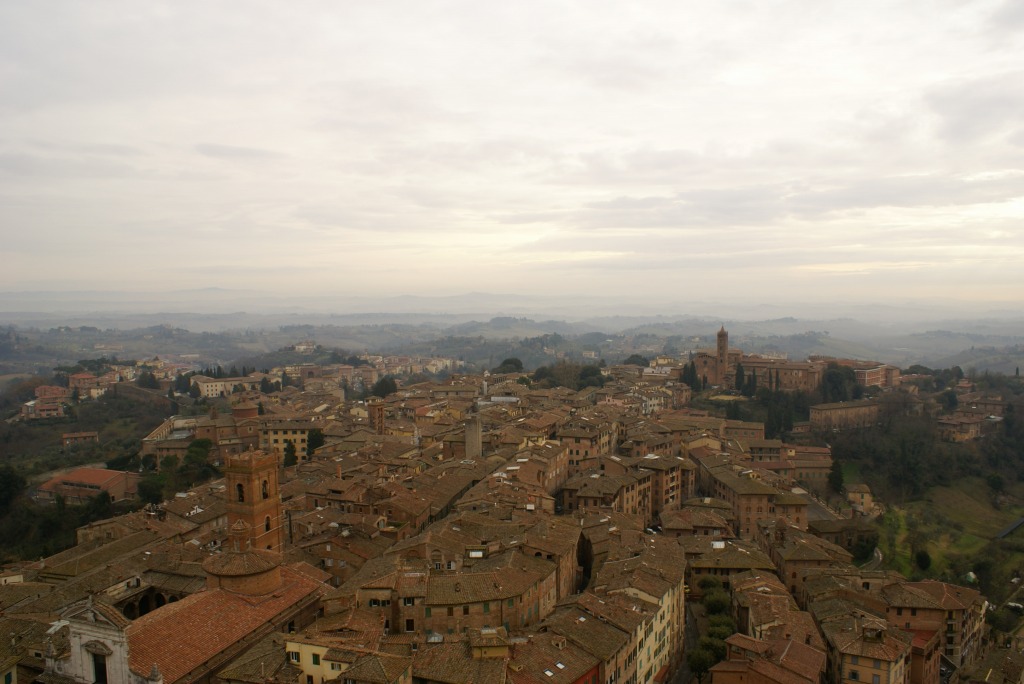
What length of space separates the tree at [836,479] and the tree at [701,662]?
38.5 meters

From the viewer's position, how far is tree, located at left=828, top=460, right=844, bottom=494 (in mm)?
60594

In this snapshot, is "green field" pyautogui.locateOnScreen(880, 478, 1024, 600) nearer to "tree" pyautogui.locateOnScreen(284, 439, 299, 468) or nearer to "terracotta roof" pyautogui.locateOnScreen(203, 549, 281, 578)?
"terracotta roof" pyautogui.locateOnScreen(203, 549, 281, 578)

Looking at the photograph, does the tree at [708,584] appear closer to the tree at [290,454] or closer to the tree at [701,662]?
the tree at [701,662]

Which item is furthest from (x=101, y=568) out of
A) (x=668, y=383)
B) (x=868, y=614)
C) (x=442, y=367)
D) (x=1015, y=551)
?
(x=442, y=367)

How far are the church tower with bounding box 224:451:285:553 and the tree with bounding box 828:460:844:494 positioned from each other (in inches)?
1905

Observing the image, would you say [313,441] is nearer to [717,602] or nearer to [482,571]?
[482,571]

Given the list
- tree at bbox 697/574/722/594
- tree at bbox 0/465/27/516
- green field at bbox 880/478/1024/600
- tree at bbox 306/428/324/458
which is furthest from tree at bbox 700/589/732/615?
tree at bbox 0/465/27/516

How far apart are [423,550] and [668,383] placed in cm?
6508

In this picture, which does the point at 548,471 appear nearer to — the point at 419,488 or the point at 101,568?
the point at 419,488

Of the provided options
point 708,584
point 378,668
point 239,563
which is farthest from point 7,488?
point 708,584

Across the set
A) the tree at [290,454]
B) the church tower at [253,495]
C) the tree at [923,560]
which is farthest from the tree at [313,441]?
the tree at [923,560]

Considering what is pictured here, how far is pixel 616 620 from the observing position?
25484 mm

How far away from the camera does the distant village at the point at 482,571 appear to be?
71.1ft

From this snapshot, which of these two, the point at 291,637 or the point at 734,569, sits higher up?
the point at 291,637
